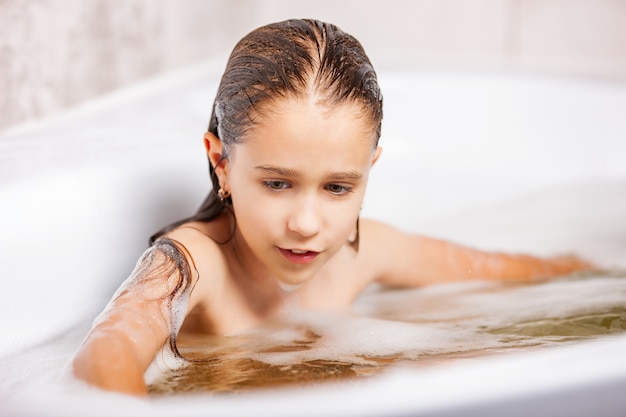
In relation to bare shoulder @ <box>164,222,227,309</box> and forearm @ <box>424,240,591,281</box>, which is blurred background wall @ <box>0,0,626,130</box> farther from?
forearm @ <box>424,240,591,281</box>

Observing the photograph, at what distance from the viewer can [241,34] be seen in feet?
8.08

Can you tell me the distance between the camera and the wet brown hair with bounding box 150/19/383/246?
1.00m

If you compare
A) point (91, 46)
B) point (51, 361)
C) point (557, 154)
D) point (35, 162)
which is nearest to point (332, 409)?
point (51, 361)

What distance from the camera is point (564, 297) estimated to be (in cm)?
133

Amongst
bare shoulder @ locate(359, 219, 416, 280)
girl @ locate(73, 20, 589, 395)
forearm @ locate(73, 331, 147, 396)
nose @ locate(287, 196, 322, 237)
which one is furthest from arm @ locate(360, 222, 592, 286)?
forearm @ locate(73, 331, 147, 396)

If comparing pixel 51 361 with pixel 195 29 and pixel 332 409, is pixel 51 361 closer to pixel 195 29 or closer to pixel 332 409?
pixel 332 409

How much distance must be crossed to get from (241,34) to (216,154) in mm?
1414

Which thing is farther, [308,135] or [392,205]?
[392,205]

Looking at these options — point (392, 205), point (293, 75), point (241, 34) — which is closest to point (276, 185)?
point (293, 75)

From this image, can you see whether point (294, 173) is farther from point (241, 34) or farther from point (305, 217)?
point (241, 34)

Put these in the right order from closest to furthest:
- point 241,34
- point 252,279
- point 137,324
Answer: point 137,324 → point 252,279 → point 241,34

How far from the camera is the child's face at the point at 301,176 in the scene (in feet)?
3.21

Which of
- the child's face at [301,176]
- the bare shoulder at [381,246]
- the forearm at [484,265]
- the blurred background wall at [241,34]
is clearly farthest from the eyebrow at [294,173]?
the blurred background wall at [241,34]

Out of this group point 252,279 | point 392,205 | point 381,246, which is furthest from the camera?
point 392,205
